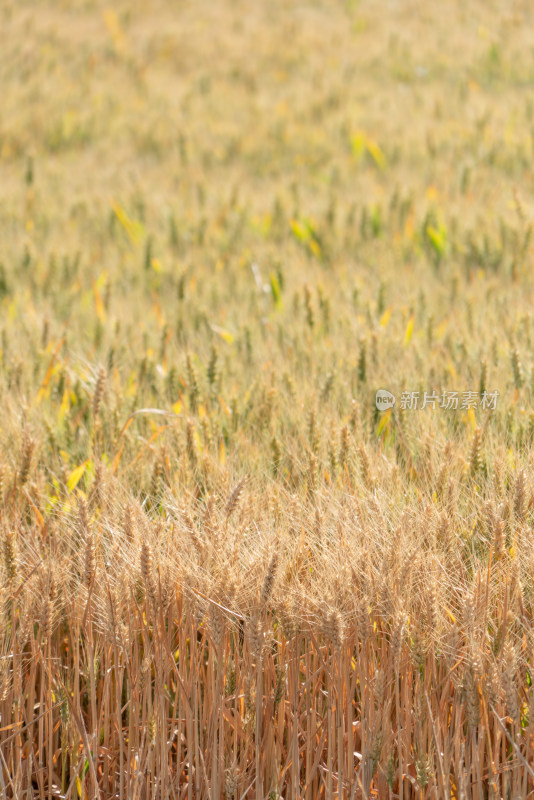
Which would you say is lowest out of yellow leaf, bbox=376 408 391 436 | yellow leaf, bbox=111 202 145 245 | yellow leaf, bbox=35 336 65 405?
yellow leaf, bbox=376 408 391 436

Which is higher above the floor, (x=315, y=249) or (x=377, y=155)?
(x=377, y=155)

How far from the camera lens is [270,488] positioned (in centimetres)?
124

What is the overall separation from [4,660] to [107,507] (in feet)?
1.07

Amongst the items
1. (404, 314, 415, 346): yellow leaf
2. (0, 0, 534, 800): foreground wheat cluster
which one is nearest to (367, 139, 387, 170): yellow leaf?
(0, 0, 534, 800): foreground wheat cluster

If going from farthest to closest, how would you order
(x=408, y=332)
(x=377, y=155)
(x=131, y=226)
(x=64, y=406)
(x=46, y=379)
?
(x=377, y=155)
(x=131, y=226)
(x=408, y=332)
(x=46, y=379)
(x=64, y=406)

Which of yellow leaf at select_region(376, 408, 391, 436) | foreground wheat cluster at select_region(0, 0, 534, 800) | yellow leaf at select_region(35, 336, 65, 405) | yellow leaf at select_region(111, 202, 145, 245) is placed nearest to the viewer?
foreground wheat cluster at select_region(0, 0, 534, 800)

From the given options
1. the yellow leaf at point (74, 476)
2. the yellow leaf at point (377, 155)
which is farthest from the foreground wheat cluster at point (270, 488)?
the yellow leaf at point (377, 155)

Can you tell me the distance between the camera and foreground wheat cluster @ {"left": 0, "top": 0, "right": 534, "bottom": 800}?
0.99 meters

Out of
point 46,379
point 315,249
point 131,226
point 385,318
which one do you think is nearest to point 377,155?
point 315,249

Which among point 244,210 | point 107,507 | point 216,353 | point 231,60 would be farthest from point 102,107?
point 107,507

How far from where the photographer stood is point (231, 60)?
5969 millimetres

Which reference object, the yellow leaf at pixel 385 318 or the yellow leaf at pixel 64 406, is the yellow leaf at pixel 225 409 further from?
the yellow leaf at pixel 385 318

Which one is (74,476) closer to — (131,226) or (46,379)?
(46,379)

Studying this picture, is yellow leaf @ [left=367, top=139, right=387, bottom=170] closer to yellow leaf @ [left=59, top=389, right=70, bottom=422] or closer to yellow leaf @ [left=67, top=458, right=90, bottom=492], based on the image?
yellow leaf @ [left=59, top=389, right=70, bottom=422]
